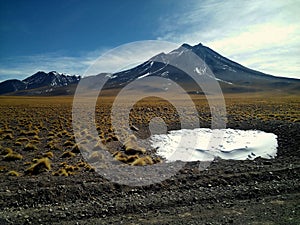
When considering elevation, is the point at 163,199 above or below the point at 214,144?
above

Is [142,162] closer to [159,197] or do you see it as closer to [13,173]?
[159,197]

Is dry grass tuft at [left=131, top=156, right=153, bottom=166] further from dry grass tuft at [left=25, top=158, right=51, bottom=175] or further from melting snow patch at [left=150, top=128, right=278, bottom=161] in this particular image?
dry grass tuft at [left=25, top=158, right=51, bottom=175]

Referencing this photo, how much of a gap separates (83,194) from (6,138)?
14582mm

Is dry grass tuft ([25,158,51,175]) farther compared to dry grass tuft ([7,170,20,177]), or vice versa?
dry grass tuft ([25,158,51,175])

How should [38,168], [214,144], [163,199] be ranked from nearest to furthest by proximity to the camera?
[163,199], [38,168], [214,144]

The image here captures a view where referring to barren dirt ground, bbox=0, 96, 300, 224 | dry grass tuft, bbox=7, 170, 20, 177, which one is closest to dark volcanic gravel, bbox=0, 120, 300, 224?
barren dirt ground, bbox=0, 96, 300, 224

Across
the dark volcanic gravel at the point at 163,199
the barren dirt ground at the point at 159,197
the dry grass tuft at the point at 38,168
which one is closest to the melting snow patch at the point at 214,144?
the barren dirt ground at the point at 159,197

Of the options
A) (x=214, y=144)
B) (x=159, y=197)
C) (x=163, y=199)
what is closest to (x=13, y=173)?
(x=159, y=197)

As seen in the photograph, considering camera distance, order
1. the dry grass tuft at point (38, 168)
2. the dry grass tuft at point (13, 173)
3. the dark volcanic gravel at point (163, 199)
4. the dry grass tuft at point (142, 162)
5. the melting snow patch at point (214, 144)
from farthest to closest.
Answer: the melting snow patch at point (214, 144) < the dry grass tuft at point (142, 162) < the dry grass tuft at point (38, 168) < the dry grass tuft at point (13, 173) < the dark volcanic gravel at point (163, 199)

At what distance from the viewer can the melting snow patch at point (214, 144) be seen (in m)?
14.6

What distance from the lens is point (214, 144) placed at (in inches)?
704

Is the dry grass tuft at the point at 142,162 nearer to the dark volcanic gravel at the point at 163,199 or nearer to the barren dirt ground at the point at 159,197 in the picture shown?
the barren dirt ground at the point at 159,197

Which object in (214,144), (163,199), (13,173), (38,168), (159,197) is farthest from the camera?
(214,144)

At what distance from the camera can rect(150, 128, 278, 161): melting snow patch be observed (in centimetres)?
1460
